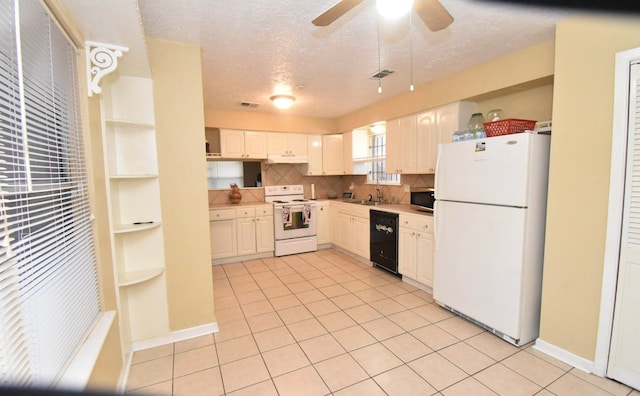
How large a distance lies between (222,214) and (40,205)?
3151 mm

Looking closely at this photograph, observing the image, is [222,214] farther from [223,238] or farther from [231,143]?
[231,143]

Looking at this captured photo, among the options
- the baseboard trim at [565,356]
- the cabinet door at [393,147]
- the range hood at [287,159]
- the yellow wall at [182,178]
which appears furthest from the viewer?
the range hood at [287,159]

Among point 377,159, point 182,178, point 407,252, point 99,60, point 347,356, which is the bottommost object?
point 347,356

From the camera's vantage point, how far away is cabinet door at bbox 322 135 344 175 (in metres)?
5.28

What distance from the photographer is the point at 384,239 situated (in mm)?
3801

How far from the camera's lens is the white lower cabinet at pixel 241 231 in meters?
4.27

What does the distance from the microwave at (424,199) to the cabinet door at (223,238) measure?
267 centimetres

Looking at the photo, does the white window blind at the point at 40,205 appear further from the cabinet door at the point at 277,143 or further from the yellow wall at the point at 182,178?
the cabinet door at the point at 277,143

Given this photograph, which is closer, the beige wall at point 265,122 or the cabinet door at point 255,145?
the beige wall at point 265,122

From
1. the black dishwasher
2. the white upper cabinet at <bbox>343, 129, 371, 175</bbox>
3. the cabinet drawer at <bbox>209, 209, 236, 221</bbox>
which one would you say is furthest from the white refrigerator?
the cabinet drawer at <bbox>209, 209, 236, 221</bbox>

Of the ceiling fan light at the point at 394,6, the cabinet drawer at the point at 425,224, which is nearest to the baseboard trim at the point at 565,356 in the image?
the cabinet drawer at the point at 425,224

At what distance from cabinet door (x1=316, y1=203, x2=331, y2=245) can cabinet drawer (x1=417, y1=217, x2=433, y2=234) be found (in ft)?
6.79

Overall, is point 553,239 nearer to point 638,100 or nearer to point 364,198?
point 638,100

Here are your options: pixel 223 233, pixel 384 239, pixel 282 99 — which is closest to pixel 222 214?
pixel 223 233
